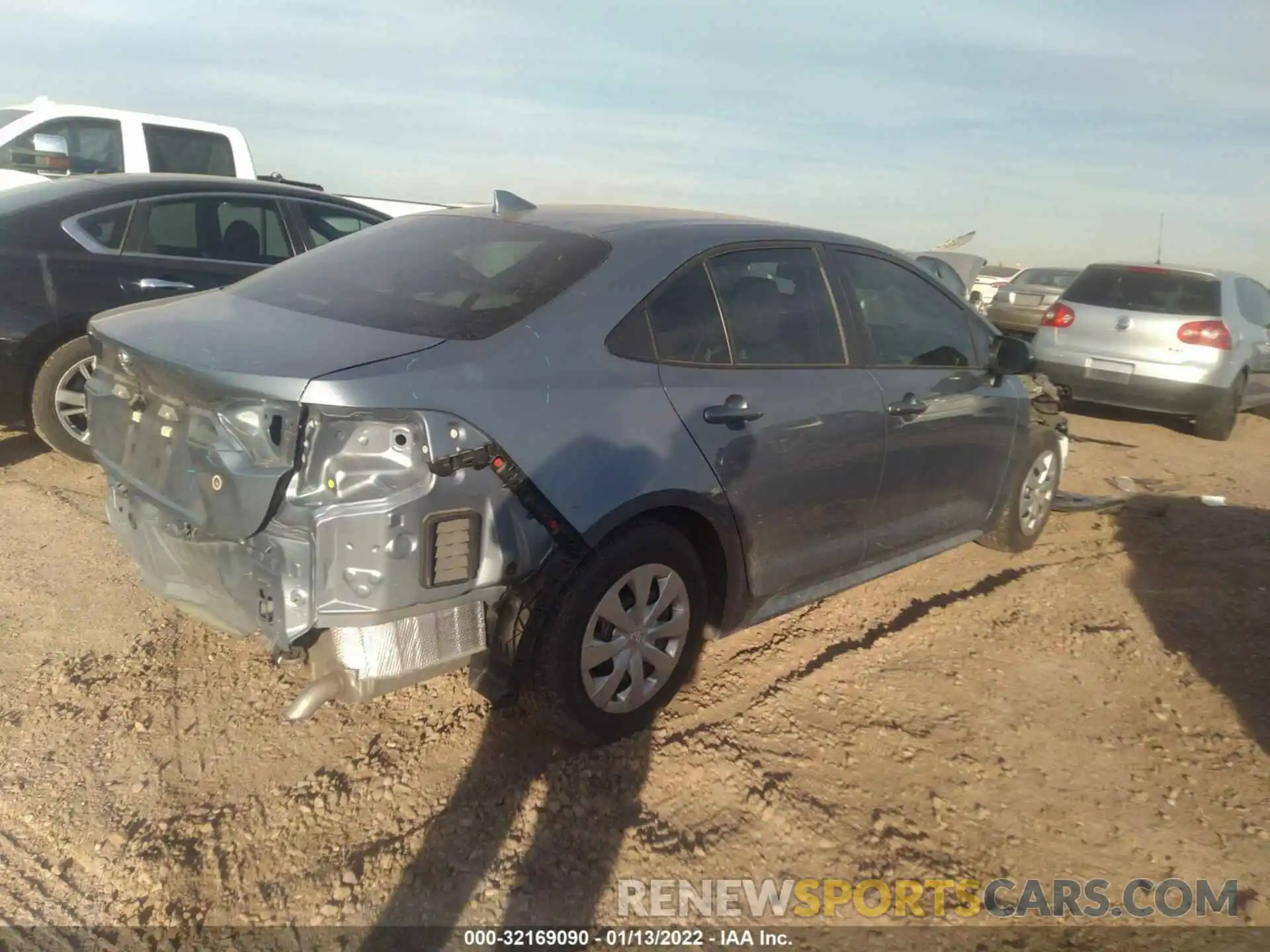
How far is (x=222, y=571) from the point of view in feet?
8.80

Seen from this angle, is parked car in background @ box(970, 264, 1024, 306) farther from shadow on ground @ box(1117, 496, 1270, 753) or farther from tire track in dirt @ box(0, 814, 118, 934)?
tire track in dirt @ box(0, 814, 118, 934)

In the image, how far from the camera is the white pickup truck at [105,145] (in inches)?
320

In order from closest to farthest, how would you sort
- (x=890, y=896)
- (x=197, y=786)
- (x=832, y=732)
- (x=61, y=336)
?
(x=890, y=896) < (x=197, y=786) < (x=832, y=732) < (x=61, y=336)

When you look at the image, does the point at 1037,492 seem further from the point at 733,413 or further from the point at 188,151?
the point at 188,151

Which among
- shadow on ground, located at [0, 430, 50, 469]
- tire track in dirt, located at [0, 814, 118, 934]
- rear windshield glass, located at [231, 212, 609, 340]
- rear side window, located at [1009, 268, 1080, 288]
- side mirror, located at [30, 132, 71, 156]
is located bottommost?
shadow on ground, located at [0, 430, 50, 469]

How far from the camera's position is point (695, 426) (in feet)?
10.2

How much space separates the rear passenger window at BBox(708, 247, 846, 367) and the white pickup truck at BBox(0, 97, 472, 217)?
6.79m

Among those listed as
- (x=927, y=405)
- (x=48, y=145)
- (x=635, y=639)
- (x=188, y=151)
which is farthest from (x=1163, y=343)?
(x=48, y=145)

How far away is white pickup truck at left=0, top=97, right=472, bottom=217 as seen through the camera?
814cm

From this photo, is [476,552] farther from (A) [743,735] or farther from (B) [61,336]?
(B) [61,336]

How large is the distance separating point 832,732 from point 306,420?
2.06m

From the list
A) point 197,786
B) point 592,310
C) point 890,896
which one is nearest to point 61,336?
point 197,786

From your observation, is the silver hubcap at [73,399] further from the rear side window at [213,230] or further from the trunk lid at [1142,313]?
the trunk lid at [1142,313]

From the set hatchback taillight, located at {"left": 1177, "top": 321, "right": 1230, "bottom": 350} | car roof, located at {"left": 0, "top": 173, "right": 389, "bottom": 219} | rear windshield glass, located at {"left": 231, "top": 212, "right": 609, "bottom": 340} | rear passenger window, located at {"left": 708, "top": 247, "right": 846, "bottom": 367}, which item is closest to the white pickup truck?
car roof, located at {"left": 0, "top": 173, "right": 389, "bottom": 219}
